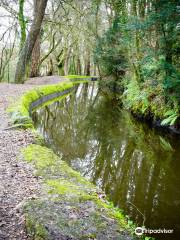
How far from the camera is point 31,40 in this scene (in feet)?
53.3

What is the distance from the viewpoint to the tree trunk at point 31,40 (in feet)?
52.1

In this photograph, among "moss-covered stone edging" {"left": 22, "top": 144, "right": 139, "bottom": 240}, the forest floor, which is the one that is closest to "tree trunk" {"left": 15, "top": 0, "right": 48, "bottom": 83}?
the forest floor

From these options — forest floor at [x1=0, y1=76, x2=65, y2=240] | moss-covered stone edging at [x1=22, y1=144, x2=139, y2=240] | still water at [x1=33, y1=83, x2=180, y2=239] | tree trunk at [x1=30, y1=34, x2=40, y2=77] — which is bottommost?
still water at [x1=33, y1=83, x2=180, y2=239]

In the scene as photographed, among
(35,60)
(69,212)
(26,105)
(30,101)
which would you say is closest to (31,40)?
(30,101)

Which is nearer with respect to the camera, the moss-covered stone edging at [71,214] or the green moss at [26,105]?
the moss-covered stone edging at [71,214]

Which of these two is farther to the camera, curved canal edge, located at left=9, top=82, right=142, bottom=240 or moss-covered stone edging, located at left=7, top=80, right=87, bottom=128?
moss-covered stone edging, located at left=7, top=80, right=87, bottom=128

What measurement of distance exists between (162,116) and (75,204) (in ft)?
26.2

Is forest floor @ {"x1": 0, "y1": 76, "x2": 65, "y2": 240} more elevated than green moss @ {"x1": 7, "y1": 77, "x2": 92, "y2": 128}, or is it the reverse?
green moss @ {"x1": 7, "y1": 77, "x2": 92, "y2": 128}

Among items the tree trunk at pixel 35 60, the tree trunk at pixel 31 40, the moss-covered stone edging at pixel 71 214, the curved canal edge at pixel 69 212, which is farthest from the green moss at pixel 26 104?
the tree trunk at pixel 35 60

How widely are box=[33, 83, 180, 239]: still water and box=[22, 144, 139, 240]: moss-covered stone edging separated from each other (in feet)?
3.09

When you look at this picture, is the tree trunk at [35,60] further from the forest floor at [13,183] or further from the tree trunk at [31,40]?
the forest floor at [13,183]

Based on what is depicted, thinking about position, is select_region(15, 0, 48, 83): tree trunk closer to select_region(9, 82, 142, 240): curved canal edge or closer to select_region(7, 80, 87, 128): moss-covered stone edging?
select_region(7, 80, 87, 128): moss-covered stone edging

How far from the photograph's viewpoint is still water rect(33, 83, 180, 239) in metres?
5.04

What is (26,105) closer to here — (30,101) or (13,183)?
(30,101)
